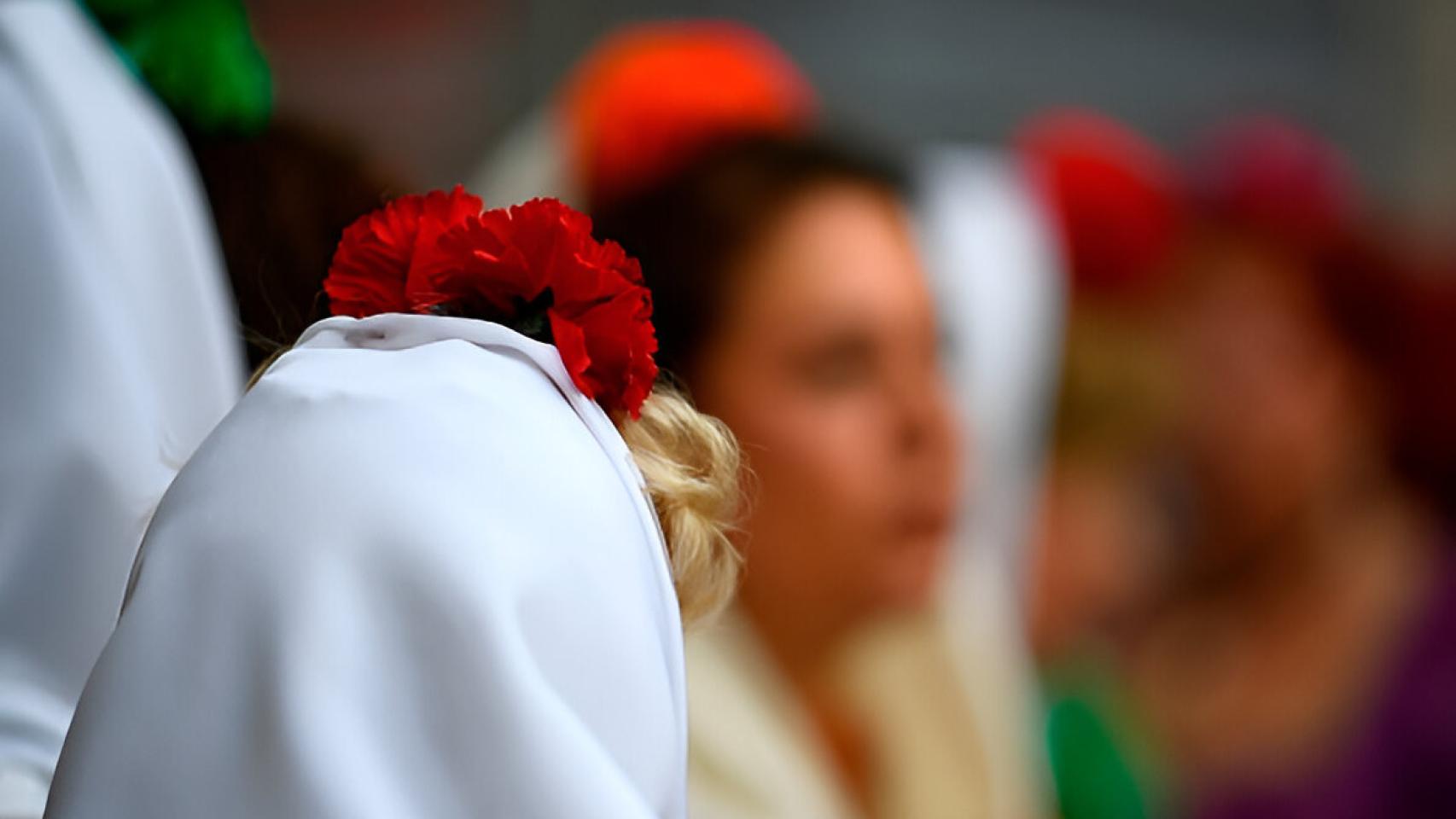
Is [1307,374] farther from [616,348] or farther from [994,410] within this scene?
[616,348]

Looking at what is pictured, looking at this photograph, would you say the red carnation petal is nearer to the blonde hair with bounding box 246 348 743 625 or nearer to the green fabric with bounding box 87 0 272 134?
the blonde hair with bounding box 246 348 743 625

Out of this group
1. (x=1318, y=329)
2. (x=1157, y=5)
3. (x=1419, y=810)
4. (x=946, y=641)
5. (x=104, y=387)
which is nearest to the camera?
(x=104, y=387)

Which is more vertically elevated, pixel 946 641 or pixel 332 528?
pixel 332 528

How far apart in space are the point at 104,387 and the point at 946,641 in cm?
110

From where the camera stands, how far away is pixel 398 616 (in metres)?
0.56

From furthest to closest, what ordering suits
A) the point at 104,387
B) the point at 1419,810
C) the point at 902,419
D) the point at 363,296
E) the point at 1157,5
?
the point at 1157,5
the point at 1419,810
the point at 902,419
the point at 104,387
the point at 363,296

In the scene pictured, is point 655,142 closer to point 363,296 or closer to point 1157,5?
point 363,296

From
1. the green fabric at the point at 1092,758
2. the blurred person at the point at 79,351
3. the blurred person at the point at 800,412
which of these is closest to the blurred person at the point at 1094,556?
the green fabric at the point at 1092,758

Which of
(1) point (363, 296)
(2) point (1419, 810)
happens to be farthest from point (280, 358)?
(2) point (1419, 810)

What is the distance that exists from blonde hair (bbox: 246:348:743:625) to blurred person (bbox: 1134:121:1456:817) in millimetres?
1956

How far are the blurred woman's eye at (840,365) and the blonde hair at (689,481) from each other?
29.5 inches

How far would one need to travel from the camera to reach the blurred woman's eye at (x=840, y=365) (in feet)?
4.80

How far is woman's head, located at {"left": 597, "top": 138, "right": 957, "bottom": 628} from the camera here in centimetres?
145

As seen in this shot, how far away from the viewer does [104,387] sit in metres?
0.89
